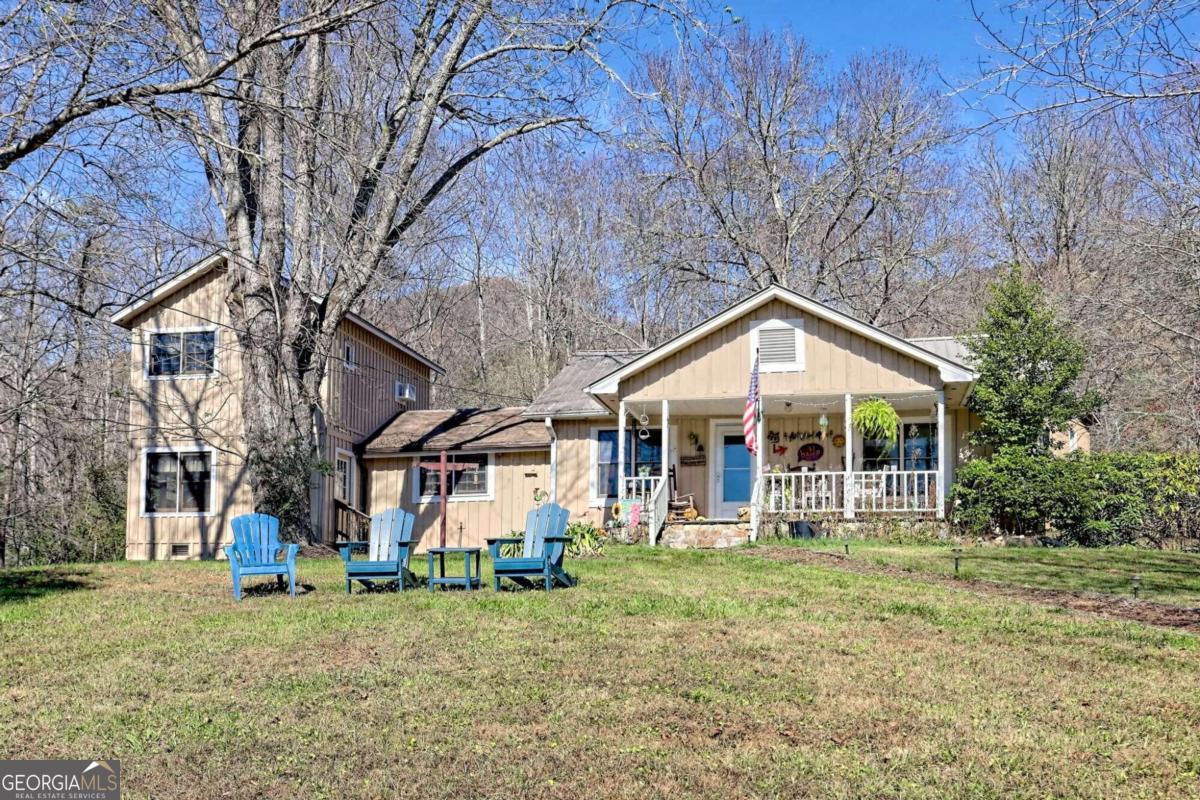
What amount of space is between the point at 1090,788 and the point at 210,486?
19.4m

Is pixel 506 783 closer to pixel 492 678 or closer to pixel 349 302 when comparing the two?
pixel 492 678

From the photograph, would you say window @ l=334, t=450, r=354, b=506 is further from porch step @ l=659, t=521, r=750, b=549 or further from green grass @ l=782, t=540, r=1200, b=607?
green grass @ l=782, t=540, r=1200, b=607

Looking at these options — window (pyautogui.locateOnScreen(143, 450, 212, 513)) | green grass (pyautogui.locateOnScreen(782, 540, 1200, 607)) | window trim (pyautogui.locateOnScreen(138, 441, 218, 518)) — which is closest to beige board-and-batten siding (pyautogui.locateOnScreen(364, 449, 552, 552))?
window trim (pyautogui.locateOnScreen(138, 441, 218, 518))

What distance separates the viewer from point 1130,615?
9336mm

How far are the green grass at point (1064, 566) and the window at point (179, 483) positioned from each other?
1198 cm

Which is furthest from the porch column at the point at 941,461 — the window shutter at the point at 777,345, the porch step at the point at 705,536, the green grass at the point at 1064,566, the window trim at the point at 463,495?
the window trim at the point at 463,495

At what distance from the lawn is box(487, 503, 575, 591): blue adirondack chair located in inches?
19.1

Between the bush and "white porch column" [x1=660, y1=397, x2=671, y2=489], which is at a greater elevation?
"white porch column" [x1=660, y1=397, x2=671, y2=489]

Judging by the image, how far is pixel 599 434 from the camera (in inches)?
848

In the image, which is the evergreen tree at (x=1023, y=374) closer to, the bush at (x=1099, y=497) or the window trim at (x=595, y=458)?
the bush at (x=1099, y=497)

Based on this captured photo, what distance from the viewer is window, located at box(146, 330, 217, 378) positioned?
21.7 meters

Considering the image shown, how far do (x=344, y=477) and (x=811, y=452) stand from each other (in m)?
9.44

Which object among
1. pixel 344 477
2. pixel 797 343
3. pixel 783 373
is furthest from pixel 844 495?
pixel 344 477

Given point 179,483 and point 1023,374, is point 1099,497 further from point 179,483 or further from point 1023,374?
point 179,483
